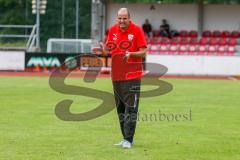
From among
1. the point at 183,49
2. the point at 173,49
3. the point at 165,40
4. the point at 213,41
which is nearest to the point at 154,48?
the point at 173,49

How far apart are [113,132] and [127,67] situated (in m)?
2.28

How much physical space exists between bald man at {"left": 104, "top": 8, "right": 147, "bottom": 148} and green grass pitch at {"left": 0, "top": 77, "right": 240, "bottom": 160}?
426 mm

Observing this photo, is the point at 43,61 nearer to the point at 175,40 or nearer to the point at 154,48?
the point at 154,48

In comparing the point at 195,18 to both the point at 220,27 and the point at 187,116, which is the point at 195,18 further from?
the point at 187,116

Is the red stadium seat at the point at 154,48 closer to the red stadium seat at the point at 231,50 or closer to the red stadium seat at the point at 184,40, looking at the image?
the red stadium seat at the point at 184,40

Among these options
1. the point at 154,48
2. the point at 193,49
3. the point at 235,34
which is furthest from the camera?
the point at 235,34

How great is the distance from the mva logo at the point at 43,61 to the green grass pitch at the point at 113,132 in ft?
58.1

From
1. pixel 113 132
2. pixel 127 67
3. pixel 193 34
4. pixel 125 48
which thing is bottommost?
pixel 113 132

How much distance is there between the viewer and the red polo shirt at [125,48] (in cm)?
1098

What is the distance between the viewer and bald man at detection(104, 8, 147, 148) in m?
11.0

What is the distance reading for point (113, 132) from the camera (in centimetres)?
1305

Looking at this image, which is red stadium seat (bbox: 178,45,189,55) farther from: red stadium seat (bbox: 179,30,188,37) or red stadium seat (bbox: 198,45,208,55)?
red stadium seat (bbox: 179,30,188,37)

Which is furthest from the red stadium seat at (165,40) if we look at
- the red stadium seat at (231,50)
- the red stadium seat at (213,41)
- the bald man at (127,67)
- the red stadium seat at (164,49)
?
the bald man at (127,67)

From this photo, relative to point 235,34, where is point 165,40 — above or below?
below
